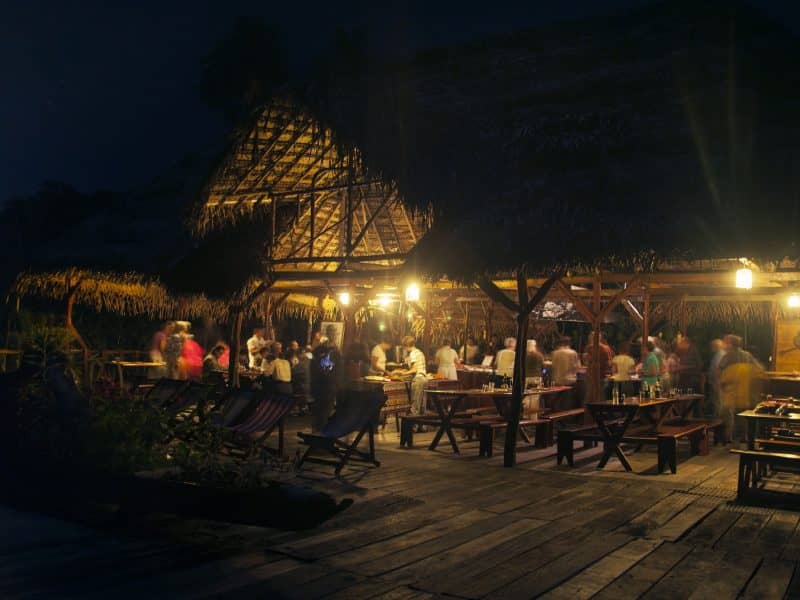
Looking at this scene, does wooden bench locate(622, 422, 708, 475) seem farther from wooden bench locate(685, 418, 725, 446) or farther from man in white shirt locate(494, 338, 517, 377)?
man in white shirt locate(494, 338, 517, 377)

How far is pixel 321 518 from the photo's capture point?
171 inches

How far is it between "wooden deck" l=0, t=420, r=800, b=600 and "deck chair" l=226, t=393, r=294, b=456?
934 millimetres

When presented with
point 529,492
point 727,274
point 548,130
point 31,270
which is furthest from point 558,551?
point 31,270

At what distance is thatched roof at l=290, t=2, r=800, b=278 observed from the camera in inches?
289

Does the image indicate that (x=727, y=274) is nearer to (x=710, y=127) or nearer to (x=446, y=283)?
(x=710, y=127)

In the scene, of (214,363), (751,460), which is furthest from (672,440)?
(214,363)

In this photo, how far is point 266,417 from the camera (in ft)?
25.9

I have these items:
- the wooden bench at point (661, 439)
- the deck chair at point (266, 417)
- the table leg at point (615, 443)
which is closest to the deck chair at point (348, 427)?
the deck chair at point (266, 417)

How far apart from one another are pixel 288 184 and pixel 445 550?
8105 mm

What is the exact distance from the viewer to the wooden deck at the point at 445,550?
4.05m

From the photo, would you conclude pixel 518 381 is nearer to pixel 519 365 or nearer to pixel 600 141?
pixel 519 365

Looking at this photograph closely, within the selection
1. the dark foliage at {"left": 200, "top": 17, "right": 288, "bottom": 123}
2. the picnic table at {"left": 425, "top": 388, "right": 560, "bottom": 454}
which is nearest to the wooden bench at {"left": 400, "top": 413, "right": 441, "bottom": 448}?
the picnic table at {"left": 425, "top": 388, "right": 560, "bottom": 454}

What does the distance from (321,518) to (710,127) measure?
6041 mm

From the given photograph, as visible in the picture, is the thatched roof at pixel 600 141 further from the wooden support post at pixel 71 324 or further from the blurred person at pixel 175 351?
the wooden support post at pixel 71 324
